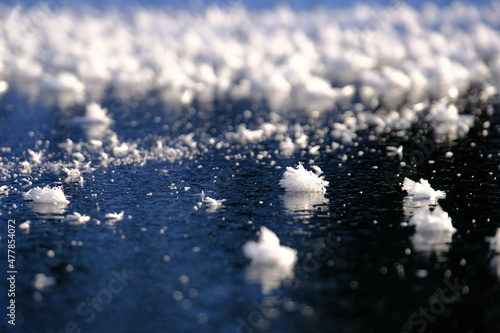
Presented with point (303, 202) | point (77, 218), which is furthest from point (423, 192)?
point (77, 218)

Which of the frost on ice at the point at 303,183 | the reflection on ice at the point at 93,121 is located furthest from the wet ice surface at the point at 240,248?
the reflection on ice at the point at 93,121

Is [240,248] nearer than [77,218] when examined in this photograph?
Yes

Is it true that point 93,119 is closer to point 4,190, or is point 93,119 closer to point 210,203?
point 4,190

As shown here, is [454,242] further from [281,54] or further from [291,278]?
[281,54]

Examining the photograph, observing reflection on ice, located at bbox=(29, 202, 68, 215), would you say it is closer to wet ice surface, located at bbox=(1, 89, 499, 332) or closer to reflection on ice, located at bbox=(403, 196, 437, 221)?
wet ice surface, located at bbox=(1, 89, 499, 332)

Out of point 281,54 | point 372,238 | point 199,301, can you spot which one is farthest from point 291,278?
point 281,54

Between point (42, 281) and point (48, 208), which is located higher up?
point (48, 208)

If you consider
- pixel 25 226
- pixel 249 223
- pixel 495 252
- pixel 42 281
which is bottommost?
pixel 495 252
